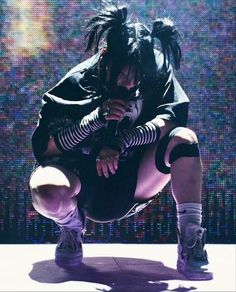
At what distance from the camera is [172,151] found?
126 centimetres

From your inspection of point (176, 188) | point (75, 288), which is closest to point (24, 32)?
point (176, 188)

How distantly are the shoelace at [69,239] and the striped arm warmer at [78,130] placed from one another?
0.82 feet

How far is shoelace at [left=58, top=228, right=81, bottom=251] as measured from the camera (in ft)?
4.53

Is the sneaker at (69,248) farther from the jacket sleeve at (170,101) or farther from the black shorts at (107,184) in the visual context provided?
the jacket sleeve at (170,101)

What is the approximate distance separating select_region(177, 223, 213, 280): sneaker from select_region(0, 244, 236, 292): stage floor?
0.02 meters

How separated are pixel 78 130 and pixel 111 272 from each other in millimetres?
378

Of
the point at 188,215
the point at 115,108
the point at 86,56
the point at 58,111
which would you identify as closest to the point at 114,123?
the point at 115,108

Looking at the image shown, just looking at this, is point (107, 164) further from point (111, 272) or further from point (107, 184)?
point (111, 272)

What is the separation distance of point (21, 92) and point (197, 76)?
0.85 metres

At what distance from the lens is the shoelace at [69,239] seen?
1380 millimetres

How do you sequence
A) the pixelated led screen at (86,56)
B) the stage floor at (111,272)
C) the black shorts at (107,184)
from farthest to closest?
1. the pixelated led screen at (86,56)
2. the black shorts at (107,184)
3. the stage floor at (111,272)

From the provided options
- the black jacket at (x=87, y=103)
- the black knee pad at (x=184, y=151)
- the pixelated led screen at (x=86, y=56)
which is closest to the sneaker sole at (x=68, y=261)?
the black jacket at (x=87, y=103)

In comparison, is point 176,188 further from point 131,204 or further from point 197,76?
point 197,76

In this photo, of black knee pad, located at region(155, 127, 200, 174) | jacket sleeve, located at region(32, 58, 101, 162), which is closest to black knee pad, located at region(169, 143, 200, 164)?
black knee pad, located at region(155, 127, 200, 174)
